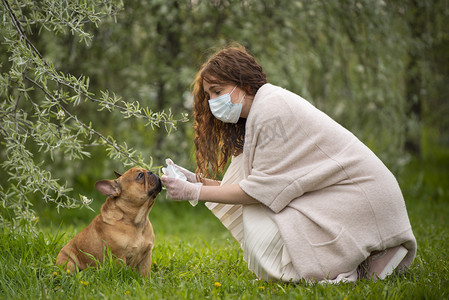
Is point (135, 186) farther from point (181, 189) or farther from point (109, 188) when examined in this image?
point (181, 189)

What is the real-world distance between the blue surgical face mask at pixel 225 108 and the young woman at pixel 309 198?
131 mm

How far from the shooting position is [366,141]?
749 cm

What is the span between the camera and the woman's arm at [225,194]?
342cm

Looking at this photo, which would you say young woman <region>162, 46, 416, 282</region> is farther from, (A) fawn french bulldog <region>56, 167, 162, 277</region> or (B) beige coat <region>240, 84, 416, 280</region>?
(A) fawn french bulldog <region>56, 167, 162, 277</region>

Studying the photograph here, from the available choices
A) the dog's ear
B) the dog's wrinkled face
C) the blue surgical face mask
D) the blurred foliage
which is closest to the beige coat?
the blue surgical face mask

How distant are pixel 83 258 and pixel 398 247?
2.21m

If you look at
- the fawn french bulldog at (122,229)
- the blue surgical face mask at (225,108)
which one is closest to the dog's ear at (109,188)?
the fawn french bulldog at (122,229)

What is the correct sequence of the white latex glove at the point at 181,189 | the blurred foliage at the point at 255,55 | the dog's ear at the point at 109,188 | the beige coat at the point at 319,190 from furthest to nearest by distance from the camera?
the blurred foliage at the point at 255,55
the dog's ear at the point at 109,188
the white latex glove at the point at 181,189
the beige coat at the point at 319,190

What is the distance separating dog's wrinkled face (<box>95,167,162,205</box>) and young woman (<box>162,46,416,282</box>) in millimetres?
272

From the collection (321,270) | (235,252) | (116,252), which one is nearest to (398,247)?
(321,270)

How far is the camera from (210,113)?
390cm

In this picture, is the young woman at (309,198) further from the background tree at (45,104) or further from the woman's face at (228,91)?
the background tree at (45,104)

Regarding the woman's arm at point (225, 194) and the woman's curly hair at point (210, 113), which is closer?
the woman's arm at point (225, 194)

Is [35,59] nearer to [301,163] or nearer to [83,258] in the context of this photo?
[83,258]
